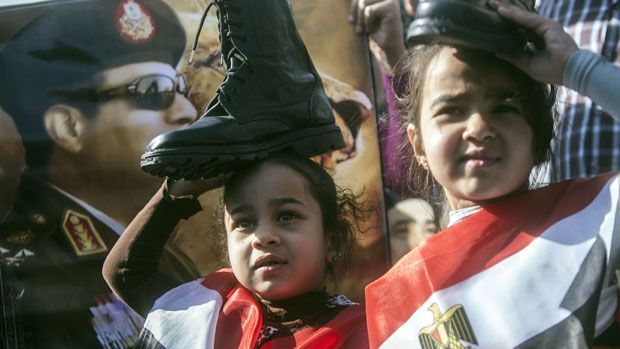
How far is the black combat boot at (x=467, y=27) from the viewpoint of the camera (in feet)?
4.08

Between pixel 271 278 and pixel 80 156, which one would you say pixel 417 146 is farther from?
pixel 80 156

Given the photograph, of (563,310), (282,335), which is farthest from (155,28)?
(563,310)

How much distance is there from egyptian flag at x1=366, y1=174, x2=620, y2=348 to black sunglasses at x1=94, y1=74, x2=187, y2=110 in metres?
1.42

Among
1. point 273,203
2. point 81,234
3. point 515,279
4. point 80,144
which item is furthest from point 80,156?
point 515,279

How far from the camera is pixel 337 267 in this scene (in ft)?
6.38

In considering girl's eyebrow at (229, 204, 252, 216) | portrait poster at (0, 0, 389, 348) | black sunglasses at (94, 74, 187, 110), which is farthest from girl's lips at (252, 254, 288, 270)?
black sunglasses at (94, 74, 187, 110)

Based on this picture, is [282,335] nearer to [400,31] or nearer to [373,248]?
[400,31]

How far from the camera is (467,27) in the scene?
1.25 metres

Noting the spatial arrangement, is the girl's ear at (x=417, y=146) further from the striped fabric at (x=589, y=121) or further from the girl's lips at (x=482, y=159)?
the striped fabric at (x=589, y=121)

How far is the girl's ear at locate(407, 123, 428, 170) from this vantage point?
1507 millimetres

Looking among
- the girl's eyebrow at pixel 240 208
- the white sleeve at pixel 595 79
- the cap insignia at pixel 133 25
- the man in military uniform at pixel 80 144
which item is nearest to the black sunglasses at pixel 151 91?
the man in military uniform at pixel 80 144

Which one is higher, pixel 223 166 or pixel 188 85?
pixel 223 166

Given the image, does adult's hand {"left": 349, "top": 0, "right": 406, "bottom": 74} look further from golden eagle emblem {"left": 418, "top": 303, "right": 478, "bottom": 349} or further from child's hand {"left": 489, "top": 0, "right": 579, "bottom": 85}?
golden eagle emblem {"left": 418, "top": 303, "right": 478, "bottom": 349}

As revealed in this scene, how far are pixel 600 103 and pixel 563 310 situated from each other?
0.96 feet
